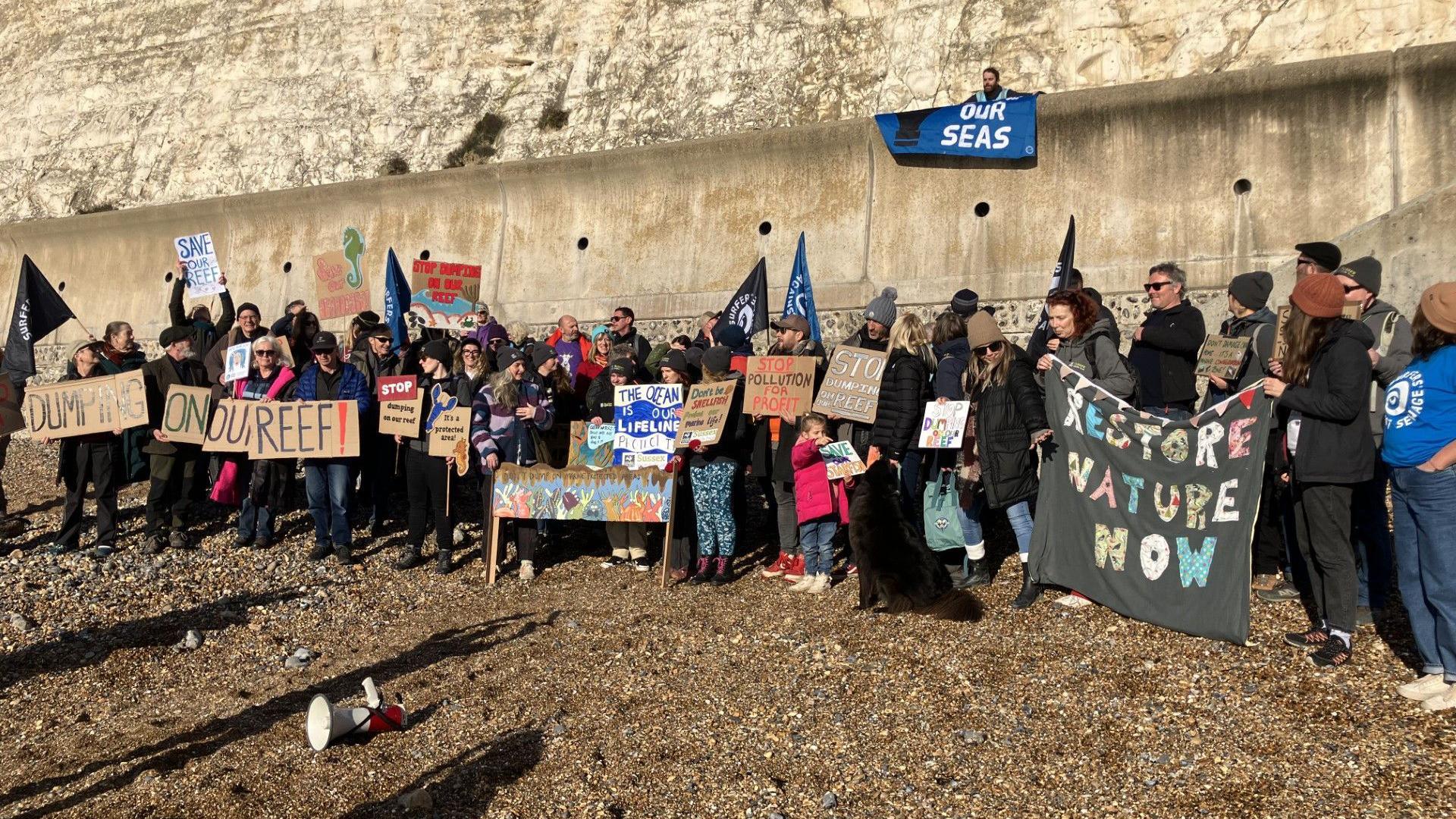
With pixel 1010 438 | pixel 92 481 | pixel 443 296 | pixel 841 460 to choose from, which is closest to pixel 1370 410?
pixel 1010 438

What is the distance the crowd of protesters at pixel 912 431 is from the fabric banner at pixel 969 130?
3502mm

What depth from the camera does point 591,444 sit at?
10.4m

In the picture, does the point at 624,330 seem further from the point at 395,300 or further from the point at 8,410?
the point at 8,410

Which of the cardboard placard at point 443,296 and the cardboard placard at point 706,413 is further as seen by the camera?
the cardboard placard at point 443,296

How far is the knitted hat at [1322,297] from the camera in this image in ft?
20.8

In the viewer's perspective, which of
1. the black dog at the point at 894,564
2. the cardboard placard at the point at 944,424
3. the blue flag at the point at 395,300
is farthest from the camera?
the blue flag at the point at 395,300

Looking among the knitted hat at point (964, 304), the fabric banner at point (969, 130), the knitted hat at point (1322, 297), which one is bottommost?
the knitted hat at point (1322, 297)

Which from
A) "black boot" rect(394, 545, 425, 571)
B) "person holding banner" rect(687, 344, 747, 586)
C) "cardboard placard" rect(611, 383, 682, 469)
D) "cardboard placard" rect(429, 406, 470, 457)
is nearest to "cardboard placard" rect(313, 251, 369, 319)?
"cardboard placard" rect(429, 406, 470, 457)

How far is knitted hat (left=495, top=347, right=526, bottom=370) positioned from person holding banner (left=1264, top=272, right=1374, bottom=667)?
6.25 meters

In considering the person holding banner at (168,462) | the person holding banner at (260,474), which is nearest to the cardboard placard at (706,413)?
the person holding banner at (260,474)

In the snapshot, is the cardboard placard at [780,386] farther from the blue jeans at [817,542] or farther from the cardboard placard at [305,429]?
the cardboard placard at [305,429]

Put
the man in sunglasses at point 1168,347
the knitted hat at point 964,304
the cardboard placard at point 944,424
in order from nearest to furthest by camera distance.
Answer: the man in sunglasses at point 1168,347
the cardboard placard at point 944,424
the knitted hat at point 964,304

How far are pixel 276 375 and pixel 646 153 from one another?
19.3ft

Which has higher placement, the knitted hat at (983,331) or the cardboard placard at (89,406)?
the knitted hat at (983,331)
